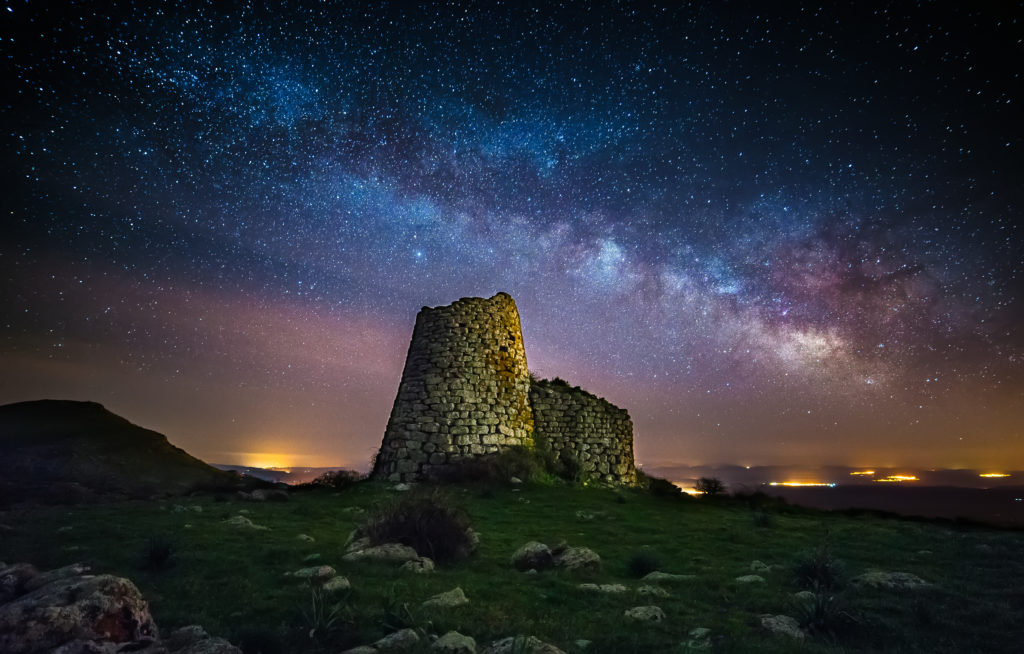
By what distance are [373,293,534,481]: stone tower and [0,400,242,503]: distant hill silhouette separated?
24.2 ft

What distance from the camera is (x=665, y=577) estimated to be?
7.81 metres

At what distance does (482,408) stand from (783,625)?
16.8 metres

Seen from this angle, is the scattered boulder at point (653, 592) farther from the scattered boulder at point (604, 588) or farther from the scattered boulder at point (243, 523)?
the scattered boulder at point (243, 523)

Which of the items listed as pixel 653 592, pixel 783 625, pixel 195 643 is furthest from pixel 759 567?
pixel 195 643

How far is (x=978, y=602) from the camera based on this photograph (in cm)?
643

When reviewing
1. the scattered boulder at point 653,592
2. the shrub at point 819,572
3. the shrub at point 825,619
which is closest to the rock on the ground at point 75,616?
the scattered boulder at point 653,592

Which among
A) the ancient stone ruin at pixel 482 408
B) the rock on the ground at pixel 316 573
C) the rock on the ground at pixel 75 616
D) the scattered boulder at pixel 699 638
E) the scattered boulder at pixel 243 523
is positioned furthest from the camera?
the ancient stone ruin at pixel 482 408

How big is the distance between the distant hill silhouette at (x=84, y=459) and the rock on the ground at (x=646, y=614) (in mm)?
18459

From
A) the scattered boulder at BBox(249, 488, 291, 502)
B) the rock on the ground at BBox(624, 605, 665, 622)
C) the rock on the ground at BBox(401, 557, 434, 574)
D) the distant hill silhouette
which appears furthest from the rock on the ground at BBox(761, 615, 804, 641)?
the distant hill silhouette

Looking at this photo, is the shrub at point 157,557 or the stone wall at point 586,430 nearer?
the shrub at point 157,557

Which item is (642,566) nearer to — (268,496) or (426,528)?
(426,528)

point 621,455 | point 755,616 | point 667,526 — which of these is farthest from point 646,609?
point 621,455

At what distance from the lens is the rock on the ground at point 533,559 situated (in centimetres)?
817

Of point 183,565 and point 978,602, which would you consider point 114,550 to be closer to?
point 183,565
